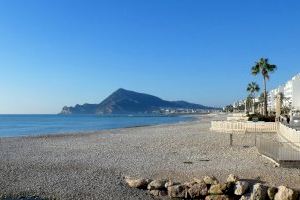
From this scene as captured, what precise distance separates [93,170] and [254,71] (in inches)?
2101

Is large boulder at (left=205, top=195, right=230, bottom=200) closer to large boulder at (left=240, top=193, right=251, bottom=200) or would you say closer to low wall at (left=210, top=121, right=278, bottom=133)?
large boulder at (left=240, top=193, right=251, bottom=200)

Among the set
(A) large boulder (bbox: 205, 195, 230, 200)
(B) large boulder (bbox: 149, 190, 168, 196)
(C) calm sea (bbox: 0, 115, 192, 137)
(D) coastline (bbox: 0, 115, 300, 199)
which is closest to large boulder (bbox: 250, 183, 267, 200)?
(A) large boulder (bbox: 205, 195, 230, 200)

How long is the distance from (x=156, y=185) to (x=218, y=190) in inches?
81.7

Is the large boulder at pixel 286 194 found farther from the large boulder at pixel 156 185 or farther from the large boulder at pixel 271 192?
the large boulder at pixel 156 185

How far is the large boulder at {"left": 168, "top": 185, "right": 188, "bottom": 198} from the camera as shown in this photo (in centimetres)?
1365

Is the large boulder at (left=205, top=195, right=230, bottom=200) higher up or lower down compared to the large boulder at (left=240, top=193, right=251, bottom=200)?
lower down

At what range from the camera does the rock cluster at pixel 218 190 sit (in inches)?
510

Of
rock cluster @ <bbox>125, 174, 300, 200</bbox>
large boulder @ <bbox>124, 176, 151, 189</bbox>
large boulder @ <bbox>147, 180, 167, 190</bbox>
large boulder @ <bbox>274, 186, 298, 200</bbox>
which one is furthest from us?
large boulder @ <bbox>124, 176, 151, 189</bbox>

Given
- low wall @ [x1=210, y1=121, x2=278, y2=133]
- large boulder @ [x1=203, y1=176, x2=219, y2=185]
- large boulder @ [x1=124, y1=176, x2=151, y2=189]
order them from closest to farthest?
1. large boulder @ [x1=203, y1=176, x2=219, y2=185]
2. large boulder @ [x1=124, y1=176, x2=151, y2=189]
3. low wall @ [x1=210, y1=121, x2=278, y2=133]

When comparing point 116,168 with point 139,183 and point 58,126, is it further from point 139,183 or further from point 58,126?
point 58,126

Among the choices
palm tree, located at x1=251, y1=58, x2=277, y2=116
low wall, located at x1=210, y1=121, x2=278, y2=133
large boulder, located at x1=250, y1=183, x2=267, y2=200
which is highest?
palm tree, located at x1=251, y1=58, x2=277, y2=116

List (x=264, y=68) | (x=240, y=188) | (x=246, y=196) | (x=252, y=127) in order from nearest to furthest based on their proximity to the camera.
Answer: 1. (x=246, y=196)
2. (x=240, y=188)
3. (x=252, y=127)
4. (x=264, y=68)

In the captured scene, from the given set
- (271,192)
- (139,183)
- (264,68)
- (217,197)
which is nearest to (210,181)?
(217,197)

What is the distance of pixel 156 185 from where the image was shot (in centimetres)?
1434
